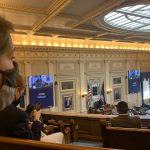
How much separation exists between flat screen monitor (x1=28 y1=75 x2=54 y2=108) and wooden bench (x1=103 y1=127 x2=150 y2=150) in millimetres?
9145

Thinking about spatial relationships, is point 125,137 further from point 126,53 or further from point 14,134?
point 126,53

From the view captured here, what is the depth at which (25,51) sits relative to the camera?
40.1 feet

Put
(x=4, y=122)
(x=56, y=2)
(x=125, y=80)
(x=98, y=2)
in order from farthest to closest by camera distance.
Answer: (x=125, y=80), (x=98, y=2), (x=56, y=2), (x=4, y=122)

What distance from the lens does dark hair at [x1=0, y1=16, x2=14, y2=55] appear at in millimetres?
913

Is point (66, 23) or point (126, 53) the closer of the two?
point (66, 23)

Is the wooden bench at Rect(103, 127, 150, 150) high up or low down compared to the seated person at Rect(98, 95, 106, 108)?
up

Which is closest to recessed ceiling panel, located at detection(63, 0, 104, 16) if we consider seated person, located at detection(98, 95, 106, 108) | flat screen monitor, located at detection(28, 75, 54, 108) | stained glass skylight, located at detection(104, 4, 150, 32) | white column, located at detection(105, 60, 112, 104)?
stained glass skylight, located at detection(104, 4, 150, 32)

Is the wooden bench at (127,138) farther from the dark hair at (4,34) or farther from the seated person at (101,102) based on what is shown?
the seated person at (101,102)

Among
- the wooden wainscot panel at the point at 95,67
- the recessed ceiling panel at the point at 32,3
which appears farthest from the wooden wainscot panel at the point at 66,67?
the recessed ceiling panel at the point at 32,3

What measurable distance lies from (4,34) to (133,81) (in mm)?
17142

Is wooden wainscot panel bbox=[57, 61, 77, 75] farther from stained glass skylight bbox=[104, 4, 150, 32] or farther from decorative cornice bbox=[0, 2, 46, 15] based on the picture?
decorative cornice bbox=[0, 2, 46, 15]

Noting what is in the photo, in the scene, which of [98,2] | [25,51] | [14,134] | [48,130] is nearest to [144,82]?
[25,51]

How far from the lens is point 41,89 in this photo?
41.3ft

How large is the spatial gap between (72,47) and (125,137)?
1071 centimetres
